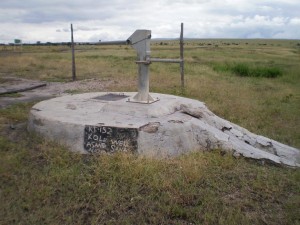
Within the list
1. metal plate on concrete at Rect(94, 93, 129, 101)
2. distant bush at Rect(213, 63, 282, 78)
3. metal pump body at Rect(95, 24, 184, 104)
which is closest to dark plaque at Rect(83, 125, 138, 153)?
metal pump body at Rect(95, 24, 184, 104)

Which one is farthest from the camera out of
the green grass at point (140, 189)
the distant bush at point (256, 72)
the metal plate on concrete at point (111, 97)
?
the distant bush at point (256, 72)

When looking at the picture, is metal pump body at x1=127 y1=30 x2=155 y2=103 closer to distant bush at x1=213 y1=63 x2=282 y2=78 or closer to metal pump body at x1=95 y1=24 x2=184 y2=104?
metal pump body at x1=95 y1=24 x2=184 y2=104

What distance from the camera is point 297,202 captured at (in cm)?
369

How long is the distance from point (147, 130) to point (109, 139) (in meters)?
0.52

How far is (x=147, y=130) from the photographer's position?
14.8 feet

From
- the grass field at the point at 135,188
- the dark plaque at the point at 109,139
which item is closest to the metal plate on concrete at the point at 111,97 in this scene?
the grass field at the point at 135,188

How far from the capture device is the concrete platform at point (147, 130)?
178 inches

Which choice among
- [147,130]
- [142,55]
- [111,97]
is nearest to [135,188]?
[147,130]

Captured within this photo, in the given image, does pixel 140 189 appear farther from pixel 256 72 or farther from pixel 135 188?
pixel 256 72

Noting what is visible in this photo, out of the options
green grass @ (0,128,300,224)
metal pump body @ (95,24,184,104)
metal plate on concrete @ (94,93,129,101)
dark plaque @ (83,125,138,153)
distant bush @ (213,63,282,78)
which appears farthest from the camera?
distant bush @ (213,63,282,78)

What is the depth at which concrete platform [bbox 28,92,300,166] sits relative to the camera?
452cm

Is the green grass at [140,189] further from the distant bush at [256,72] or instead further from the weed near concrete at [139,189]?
the distant bush at [256,72]

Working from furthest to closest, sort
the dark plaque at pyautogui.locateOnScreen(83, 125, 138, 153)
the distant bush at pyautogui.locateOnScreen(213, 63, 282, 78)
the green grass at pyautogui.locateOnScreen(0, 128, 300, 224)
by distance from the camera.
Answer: the distant bush at pyautogui.locateOnScreen(213, 63, 282, 78)
the dark plaque at pyautogui.locateOnScreen(83, 125, 138, 153)
the green grass at pyautogui.locateOnScreen(0, 128, 300, 224)

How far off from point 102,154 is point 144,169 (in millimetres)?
681
